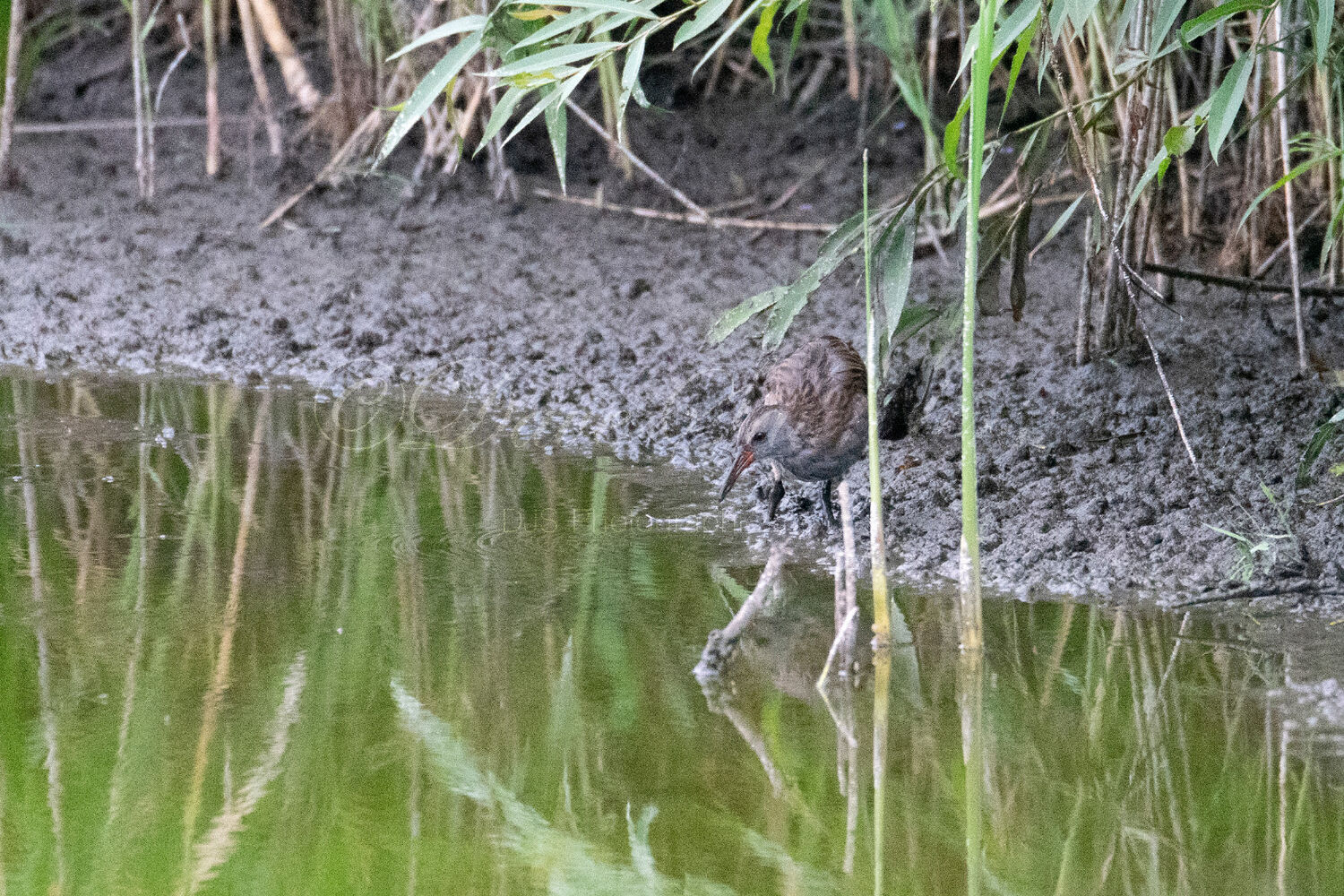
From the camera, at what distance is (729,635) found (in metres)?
2.79

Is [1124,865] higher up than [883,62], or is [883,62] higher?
[883,62]

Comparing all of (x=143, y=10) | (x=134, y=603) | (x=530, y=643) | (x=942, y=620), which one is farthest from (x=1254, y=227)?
(x=143, y=10)

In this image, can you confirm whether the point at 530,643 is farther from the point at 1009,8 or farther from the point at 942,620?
the point at 1009,8

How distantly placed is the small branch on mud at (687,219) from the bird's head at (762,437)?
2.84 metres

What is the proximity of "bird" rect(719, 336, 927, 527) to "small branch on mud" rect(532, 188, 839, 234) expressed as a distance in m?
2.62

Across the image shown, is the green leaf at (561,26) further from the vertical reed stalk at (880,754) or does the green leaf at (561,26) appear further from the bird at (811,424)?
the vertical reed stalk at (880,754)

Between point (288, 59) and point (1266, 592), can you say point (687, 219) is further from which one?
point (1266, 592)

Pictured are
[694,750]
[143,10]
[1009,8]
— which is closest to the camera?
[694,750]

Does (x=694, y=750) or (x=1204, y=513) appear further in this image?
(x=1204, y=513)

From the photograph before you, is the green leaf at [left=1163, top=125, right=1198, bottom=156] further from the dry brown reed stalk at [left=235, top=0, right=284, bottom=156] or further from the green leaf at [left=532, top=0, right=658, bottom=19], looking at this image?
the dry brown reed stalk at [left=235, top=0, right=284, bottom=156]

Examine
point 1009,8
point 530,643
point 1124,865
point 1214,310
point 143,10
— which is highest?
point 143,10

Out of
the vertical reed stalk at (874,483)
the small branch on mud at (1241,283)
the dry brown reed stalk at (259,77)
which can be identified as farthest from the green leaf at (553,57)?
the dry brown reed stalk at (259,77)

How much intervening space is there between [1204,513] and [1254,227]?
1938mm

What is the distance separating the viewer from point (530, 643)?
3084 mm
